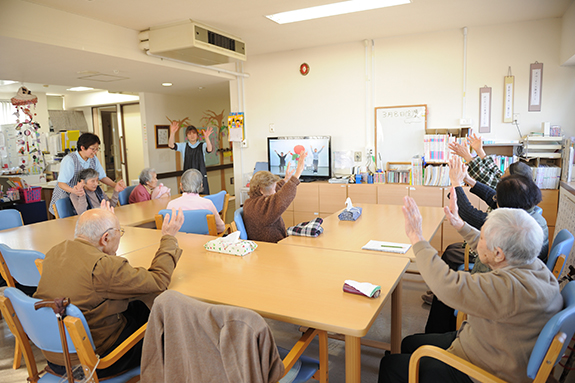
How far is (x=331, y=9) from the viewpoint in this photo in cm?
438

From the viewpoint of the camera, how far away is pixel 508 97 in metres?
5.00

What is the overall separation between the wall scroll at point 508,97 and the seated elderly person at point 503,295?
13.8 feet

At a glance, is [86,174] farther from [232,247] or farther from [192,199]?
[232,247]

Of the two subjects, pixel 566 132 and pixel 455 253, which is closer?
pixel 455 253

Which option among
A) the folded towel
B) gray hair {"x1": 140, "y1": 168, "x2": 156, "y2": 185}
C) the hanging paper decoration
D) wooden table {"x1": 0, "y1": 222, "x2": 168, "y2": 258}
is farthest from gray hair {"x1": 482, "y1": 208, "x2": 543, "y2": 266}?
the hanging paper decoration

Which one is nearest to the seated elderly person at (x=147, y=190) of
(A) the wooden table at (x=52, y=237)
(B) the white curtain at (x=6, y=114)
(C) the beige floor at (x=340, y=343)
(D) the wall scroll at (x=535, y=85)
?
(A) the wooden table at (x=52, y=237)

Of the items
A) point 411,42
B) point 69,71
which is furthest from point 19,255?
point 411,42

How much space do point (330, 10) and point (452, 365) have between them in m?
4.02

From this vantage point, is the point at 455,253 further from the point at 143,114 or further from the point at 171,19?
the point at 143,114

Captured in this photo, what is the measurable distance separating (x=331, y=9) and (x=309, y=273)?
342 cm

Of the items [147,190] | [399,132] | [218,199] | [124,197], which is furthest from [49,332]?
[399,132]

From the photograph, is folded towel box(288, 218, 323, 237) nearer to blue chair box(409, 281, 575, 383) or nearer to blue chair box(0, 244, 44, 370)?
blue chair box(409, 281, 575, 383)

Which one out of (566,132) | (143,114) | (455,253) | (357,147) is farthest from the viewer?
(143,114)

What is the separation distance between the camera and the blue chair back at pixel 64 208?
4129 millimetres
